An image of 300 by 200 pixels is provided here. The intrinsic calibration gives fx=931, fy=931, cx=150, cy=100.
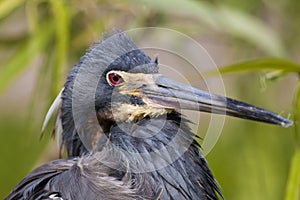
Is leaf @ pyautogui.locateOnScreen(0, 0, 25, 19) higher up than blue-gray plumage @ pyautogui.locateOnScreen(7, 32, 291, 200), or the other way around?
leaf @ pyautogui.locateOnScreen(0, 0, 25, 19)

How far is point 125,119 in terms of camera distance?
2.35 metres

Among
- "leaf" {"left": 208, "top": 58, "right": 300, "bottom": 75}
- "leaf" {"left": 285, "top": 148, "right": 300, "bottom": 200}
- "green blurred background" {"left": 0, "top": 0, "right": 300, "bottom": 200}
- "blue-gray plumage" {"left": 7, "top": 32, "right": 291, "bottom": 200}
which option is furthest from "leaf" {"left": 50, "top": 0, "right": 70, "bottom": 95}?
"leaf" {"left": 285, "top": 148, "right": 300, "bottom": 200}

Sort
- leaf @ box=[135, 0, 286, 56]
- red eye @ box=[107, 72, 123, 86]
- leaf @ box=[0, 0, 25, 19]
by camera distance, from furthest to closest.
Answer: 1. leaf @ box=[135, 0, 286, 56]
2. leaf @ box=[0, 0, 25, 19]
3. red eye @ box=[107, 72, 123, 86]

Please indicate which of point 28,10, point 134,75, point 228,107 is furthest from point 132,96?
point 28,10

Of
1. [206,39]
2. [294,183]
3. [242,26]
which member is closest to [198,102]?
[294,183]

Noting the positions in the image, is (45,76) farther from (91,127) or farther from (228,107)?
(228,107)

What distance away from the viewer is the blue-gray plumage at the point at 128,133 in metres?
2.29

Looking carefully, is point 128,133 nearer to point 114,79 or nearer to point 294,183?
point 114,79

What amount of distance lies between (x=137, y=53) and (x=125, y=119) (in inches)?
7.0

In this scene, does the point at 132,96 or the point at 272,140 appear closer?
the point at 132,96

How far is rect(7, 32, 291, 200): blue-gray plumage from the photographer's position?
229 centimetres

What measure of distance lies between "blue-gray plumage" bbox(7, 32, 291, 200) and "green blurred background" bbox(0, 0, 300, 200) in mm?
418

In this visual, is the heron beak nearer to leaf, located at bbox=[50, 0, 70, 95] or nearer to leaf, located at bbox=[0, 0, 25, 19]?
leaf, located at bbox=[50, 0, 70, 95]

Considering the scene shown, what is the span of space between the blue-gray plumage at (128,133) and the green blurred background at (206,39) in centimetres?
42
